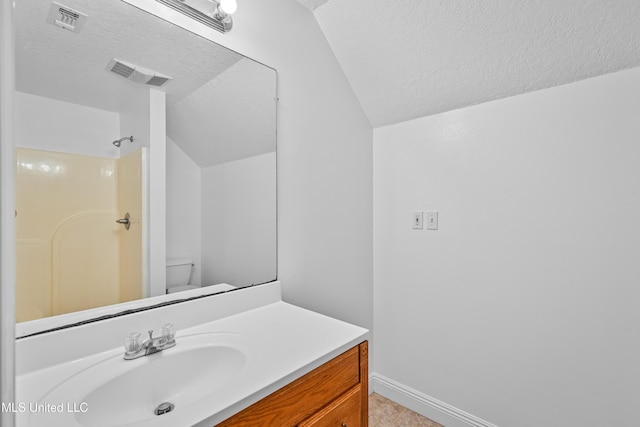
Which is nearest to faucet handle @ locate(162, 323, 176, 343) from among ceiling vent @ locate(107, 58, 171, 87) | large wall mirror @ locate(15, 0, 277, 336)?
large wall mirror @ locate(15, 0, 277, 336)

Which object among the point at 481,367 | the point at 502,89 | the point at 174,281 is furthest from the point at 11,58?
the point at 481,367

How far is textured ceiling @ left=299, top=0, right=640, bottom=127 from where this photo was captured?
1202 mm

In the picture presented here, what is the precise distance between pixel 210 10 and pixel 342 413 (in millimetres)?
1532

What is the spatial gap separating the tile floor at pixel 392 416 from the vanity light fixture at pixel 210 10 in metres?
2.11

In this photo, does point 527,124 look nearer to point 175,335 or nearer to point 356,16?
point 356,16

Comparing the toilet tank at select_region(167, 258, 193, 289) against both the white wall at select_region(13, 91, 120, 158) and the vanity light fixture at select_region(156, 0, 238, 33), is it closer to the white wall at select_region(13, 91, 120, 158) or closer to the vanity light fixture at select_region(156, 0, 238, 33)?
the white wall at select_region(13, 91, 120, 158)

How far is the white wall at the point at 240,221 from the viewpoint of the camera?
119 centimetres

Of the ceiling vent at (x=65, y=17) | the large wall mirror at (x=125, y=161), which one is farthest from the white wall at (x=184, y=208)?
the ceiling vent at (x=65, y=17)

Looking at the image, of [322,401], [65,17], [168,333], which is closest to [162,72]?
[65,17]

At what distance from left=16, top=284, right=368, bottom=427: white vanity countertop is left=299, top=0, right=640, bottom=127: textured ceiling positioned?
1333 millimetres

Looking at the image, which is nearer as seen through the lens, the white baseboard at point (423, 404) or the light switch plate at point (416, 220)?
the white baseboard at point (423, 404)

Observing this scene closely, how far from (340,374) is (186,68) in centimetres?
122

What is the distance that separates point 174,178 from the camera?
43.0 inches

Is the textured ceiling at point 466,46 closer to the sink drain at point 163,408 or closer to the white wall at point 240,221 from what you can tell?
the white wall at point 240,221
